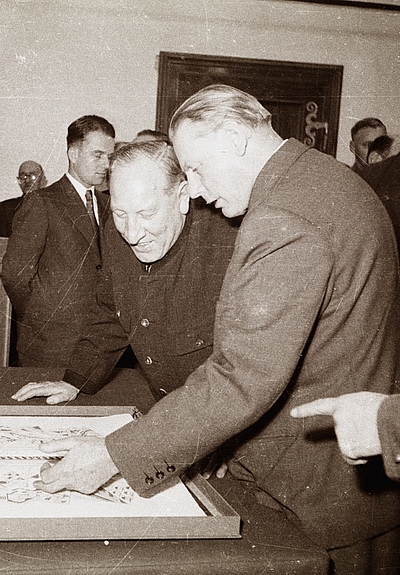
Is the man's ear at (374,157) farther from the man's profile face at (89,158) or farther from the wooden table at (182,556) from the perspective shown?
the wooden table at (182,556)

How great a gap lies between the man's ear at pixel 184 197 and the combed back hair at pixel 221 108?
1.42 feet

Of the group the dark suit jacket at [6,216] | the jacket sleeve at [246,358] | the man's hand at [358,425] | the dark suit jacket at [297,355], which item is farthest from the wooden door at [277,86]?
the man's hand at [358,425]

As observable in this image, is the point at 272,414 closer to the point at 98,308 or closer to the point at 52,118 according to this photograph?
the point at 98,308

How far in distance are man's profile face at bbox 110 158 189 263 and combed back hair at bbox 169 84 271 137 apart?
14.8 inches

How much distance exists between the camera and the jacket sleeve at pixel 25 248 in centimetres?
307

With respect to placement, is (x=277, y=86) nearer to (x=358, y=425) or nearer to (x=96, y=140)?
(x=96, y=140)

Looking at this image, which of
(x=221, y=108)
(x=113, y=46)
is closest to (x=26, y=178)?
(x=113, y=46)

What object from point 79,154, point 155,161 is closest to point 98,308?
point 155,161

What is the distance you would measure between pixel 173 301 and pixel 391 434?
92 cm

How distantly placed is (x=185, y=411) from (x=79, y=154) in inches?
93.3

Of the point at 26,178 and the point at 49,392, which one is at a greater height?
the point at 26,178

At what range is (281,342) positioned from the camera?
112cm

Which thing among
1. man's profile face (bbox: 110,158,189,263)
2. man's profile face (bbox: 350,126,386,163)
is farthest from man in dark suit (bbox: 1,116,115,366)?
man's profile face (bbox: 350,126,386,163)

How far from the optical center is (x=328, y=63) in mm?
6547
